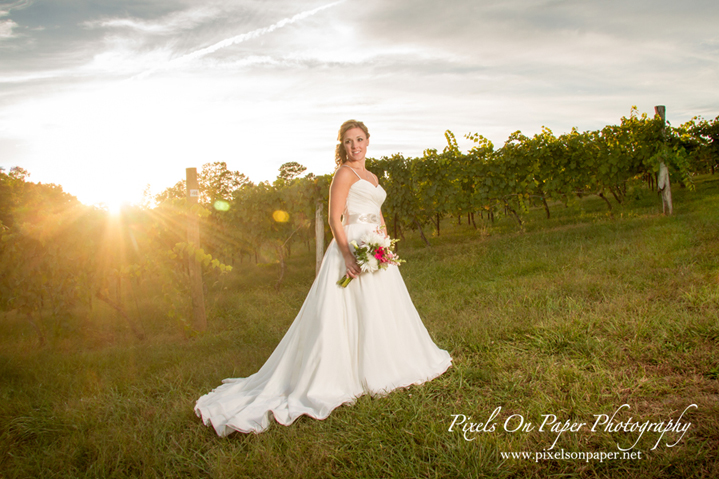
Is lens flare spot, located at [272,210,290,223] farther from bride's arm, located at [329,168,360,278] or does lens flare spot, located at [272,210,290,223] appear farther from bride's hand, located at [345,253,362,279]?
bride's hand, located at [345,253,362,279]

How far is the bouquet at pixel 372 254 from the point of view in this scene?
9.62ft

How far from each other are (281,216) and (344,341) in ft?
26.2

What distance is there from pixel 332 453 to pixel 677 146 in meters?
10.7

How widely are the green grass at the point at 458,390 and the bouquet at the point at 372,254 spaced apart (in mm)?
956

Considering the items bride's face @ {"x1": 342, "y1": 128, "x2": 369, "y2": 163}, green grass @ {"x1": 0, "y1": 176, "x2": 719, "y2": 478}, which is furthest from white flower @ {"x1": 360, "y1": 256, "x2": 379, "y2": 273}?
green grass @ {"x1": 0, "y1": 176, "x2": 719, "y2": 478}

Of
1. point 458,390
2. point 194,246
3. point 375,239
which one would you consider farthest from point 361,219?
point 194,246

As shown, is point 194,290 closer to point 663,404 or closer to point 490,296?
point 490,296

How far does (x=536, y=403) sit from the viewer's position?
2555 mm

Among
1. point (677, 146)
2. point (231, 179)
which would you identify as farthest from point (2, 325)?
point (231, 179)

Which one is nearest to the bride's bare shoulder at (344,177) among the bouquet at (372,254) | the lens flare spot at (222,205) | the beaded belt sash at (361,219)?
the beaded belt sash at (361,219)

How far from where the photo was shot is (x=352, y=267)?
299cm

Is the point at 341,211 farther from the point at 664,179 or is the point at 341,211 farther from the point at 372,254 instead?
the point at 664,179

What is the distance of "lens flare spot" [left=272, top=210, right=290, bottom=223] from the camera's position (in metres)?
10.6

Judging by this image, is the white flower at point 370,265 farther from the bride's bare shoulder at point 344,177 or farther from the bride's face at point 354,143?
the bride's face at point 354,143
